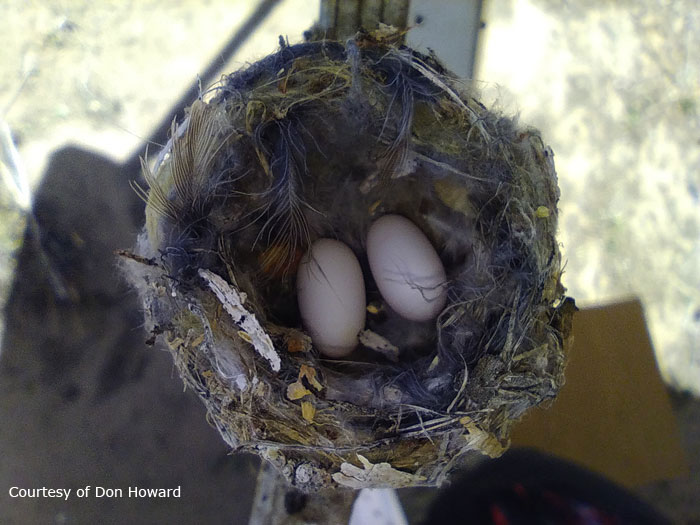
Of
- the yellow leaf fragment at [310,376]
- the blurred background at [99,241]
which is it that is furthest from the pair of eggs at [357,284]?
the blurred background at [99,241]

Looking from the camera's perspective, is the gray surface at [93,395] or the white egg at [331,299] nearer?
the white egg at [331,299]

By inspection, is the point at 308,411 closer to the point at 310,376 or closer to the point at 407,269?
the point at 310,376

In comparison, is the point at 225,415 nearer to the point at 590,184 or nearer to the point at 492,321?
the point at 492,321

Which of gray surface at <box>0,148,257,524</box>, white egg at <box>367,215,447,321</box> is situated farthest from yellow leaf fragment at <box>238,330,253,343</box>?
gray surface at <box>0,148,257,524</box>

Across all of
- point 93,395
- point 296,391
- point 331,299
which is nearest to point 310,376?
point 296,391

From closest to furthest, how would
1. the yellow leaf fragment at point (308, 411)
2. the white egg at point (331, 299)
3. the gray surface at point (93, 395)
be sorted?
the yellow leaf fragment at point (308, 411), the white egg at point (331, 299), the gray surface at point (93, 395)

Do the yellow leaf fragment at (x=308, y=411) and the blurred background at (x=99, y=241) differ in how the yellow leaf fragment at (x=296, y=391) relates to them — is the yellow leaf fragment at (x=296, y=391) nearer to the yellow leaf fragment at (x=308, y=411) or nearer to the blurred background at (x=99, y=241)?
the yellow leaf fragment at (x=308, y=411)
